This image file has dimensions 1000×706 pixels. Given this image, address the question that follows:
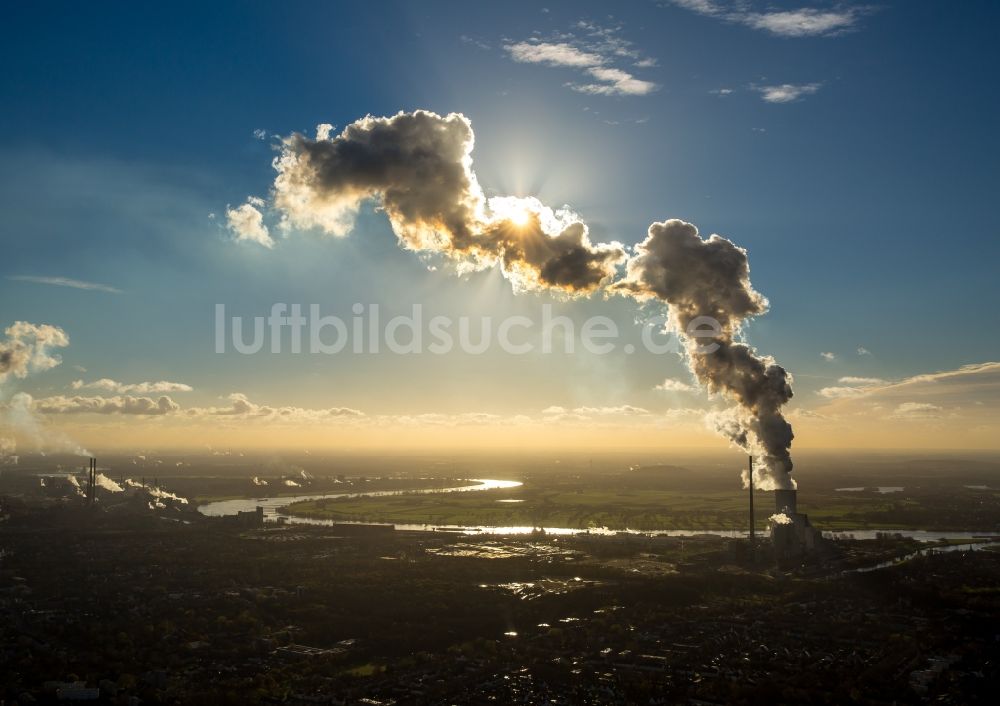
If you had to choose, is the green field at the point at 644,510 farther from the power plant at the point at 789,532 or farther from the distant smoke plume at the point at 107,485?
the power plant at the point at 789,532

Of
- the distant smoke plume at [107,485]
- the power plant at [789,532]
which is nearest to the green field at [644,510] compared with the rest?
the distant smoke plume at [107,485]

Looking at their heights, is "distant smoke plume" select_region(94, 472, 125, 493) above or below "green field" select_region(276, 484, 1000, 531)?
above

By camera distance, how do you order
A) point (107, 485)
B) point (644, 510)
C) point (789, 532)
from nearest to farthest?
point (789, 532)
point (644, 510)
point (107, 485)

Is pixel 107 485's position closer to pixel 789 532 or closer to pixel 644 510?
pixel 644 510

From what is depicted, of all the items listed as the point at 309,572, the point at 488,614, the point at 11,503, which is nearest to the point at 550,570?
the point at 488,614

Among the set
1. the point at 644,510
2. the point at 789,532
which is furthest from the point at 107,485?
the point at 789,532

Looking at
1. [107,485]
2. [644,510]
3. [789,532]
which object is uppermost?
[107,485]

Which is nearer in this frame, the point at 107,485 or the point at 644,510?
the point at 644,510

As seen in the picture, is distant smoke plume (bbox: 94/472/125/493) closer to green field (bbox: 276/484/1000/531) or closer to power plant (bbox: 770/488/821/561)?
green field (bbox: 276/484/1000/531)

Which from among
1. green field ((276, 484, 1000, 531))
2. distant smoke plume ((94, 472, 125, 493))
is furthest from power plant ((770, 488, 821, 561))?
distant smoke plume ((94, 472, 125, 493))
